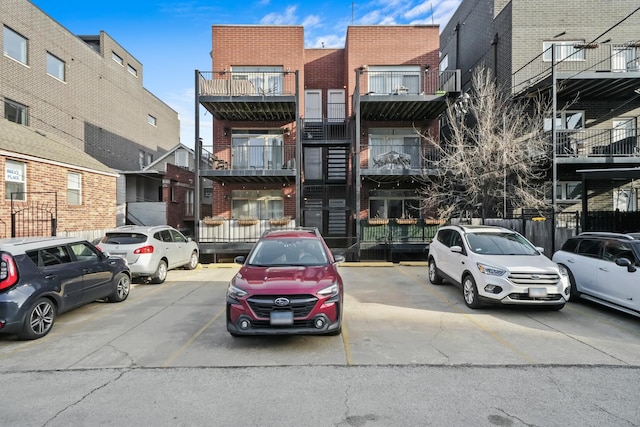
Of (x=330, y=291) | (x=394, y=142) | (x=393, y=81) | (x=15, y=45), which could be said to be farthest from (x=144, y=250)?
(x=15, y=45)

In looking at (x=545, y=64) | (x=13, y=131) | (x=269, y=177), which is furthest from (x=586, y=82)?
(x=13, y=131)

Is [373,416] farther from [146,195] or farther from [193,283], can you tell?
[146,195]

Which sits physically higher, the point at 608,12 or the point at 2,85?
the point at 608,12

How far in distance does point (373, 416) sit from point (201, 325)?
372cm

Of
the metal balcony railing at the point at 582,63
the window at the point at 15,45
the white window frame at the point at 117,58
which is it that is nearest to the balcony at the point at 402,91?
the metal balcony railing at the point at 582,63

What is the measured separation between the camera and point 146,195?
2250cm

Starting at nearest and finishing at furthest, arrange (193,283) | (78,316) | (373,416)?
(373,416) < (78,316) < (193,283)

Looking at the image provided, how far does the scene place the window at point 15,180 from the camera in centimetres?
1036

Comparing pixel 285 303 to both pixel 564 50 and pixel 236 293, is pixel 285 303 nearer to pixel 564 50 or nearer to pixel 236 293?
pixel 236 293

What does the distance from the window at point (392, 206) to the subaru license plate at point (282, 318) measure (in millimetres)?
12130

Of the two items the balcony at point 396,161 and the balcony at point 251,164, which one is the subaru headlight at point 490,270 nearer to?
the balcony at point 396,161

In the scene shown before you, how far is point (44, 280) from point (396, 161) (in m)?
12.2

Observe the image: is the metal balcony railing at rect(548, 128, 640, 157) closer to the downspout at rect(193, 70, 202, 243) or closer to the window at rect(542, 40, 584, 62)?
the window at rect(542, 40, 584, 62)

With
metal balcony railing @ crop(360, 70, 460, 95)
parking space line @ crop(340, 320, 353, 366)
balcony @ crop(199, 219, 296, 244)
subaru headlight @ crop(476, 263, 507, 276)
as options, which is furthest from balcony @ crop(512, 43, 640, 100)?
parking space line @ crop(340, 320, 353, 366)
